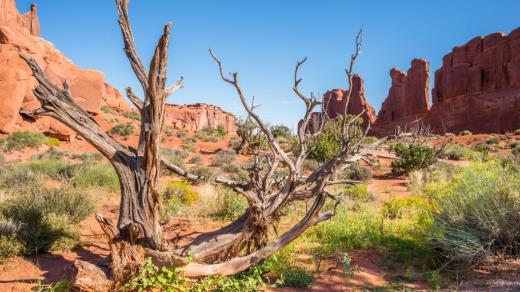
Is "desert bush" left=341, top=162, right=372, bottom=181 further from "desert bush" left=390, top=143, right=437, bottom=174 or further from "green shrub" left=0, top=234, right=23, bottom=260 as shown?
"green shrub" left=0, top=234, right=23, bottom=260

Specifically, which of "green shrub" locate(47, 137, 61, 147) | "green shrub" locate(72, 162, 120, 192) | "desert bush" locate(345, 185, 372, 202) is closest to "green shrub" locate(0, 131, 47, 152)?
"green shrub" locate(47, 137, 61, 147)

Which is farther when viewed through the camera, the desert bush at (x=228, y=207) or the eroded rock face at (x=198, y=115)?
the eroded rock face at (x=198, y=115)

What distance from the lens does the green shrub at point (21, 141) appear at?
661 inches

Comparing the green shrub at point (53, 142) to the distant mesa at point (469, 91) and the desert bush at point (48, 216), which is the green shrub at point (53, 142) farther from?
the distant mesa at point (469, 91)

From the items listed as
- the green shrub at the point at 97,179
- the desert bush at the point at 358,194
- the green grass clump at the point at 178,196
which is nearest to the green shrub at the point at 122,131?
the green shrub at the point at 97,179

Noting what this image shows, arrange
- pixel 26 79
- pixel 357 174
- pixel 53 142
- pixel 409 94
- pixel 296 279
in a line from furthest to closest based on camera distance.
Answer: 1. pixel 409 94
2. pixel 26 79
3. pixel 53 142
4. pixel 357 174
5. pixel 296 279

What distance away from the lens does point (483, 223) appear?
417 centimetres

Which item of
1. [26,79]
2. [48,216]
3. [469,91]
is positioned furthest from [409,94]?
[48,216]

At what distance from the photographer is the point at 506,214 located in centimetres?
419

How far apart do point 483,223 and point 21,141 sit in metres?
20.9

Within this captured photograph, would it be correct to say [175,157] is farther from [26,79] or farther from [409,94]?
[409,94]

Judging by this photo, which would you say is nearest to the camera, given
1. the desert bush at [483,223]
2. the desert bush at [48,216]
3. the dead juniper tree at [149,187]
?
the dead juniper tree at [149,187]

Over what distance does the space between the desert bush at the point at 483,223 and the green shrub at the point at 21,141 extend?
19453mm

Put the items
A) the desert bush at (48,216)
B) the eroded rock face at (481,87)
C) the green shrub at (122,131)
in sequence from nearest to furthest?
1. the desert bush at (48,216)
2. the green shrub at (122,131)
3. the eroded rock face at (481,87)
